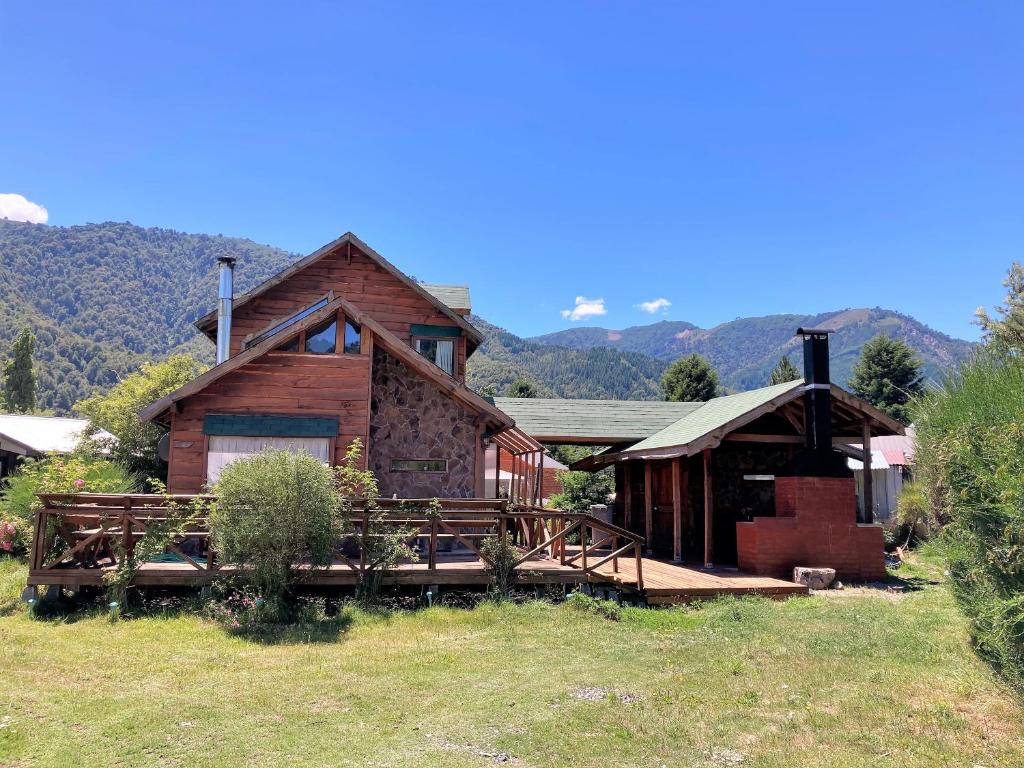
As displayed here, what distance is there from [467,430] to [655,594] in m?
5.31

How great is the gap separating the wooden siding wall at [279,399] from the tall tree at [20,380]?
47970 mm

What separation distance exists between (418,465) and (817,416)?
843 centimetres

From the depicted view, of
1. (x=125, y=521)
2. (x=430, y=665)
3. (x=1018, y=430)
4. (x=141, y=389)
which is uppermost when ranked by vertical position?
(x=141, y=389)

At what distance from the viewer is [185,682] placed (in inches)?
300

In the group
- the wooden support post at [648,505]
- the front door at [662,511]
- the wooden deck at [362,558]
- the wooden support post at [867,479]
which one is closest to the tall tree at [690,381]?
the front door at [662,511]

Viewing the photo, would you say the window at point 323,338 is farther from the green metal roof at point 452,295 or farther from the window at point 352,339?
the green metal roof at point 452,295

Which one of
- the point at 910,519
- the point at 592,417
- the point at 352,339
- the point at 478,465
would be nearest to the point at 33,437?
the point at 352,339

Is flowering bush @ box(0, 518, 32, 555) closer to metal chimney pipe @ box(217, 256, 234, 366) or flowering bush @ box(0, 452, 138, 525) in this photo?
flowering bush @ box(0, 452, 138, 525)

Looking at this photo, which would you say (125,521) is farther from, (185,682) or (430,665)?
(430,665)

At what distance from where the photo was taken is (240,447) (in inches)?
559

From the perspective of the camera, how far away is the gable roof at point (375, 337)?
13672 mm

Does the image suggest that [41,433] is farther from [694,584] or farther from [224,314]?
[694,584]

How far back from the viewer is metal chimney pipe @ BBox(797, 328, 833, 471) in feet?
51.2

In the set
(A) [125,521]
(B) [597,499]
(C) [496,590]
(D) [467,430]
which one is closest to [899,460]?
(B) [597,499]
